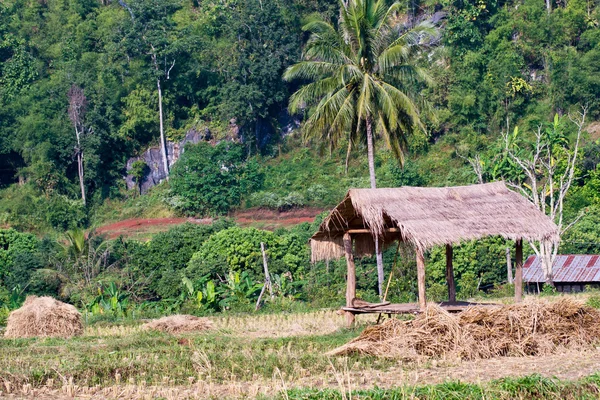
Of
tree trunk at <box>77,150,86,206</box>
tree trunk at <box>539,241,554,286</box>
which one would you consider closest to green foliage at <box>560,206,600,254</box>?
tree trunk at <box>539,241,554,286</box>

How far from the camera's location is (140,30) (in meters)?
44.9

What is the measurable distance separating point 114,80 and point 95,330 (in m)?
30.4

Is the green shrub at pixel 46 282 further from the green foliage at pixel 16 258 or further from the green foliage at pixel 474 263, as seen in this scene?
the green foliage at pixel 474 263

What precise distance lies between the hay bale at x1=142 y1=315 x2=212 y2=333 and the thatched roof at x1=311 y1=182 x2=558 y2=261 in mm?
2334

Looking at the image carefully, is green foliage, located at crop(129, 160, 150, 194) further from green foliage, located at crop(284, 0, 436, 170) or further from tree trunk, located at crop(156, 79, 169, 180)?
green foliage, located at crop(284, 0, 436, 170)

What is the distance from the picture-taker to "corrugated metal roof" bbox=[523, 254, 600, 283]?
24.0 meters

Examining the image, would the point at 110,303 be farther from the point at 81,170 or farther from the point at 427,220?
the point at 81,170

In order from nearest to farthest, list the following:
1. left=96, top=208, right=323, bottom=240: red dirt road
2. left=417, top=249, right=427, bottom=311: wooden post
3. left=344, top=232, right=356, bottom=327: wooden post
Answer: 1. left=417, top=249, right=427, bottom=311: wooden post
2. left=344, top=232, right=356, bottom=327: wooden post
3. left=96, top=208, right=323, bottom=240: red dirt road

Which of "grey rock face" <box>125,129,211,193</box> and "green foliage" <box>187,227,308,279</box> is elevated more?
"grey rock face" <box>125,129,211,193</box>

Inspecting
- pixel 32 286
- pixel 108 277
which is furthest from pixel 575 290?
pixel 32 286

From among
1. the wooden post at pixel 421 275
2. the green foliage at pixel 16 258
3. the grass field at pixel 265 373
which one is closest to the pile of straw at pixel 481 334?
the grass field at pixel 265 373

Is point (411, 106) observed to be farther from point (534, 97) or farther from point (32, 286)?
Answer: point (534, 97)

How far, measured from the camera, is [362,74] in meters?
21.5

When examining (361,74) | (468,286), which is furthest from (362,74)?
(468,286)
